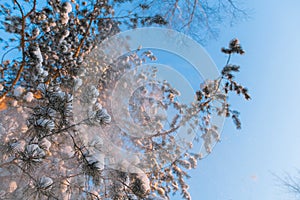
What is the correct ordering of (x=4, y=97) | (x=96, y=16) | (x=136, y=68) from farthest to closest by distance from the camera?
(x=96, y=16) < (x=4, y=97) < (x=136, y=68)

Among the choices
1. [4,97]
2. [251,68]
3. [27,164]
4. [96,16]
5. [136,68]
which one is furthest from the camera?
[251,68]

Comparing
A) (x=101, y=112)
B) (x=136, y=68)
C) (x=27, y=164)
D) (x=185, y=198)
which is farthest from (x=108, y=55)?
(x=185, y=198)

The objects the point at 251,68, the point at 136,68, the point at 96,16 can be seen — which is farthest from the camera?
the point at 251,68

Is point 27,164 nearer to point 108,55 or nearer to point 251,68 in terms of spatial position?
point 108,55

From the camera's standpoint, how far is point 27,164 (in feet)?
2.72

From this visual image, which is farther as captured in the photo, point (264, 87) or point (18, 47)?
point (264, 87)

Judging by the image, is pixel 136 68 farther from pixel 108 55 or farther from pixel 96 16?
pixel 96 16

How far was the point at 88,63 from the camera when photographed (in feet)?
3.55

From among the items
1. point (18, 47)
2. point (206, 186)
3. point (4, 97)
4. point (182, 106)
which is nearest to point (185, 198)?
point (206, 186)

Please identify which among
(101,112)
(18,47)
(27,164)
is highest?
(18,47)

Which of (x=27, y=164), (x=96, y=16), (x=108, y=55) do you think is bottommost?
(x=27, y=164)

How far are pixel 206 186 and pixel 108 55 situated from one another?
1.16 meters

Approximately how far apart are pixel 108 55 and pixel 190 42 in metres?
0.34

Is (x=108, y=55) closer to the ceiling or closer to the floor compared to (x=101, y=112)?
closer to the ceiling
